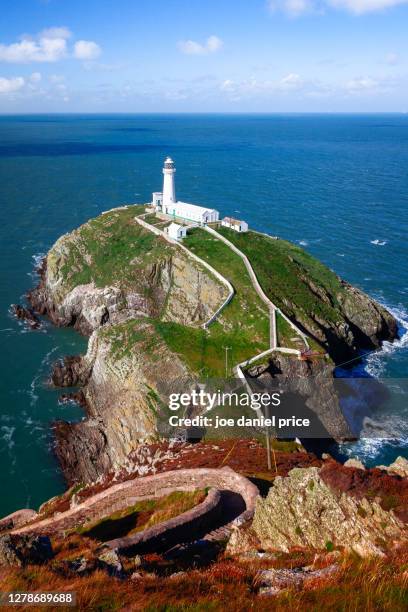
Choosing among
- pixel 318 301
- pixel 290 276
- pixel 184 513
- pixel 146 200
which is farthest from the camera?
pixel 146 200

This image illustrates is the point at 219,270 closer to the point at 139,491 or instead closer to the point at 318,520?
the point at 139,491

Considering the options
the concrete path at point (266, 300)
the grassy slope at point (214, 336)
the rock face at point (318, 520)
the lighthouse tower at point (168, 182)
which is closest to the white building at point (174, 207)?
the lighthouse tower at point (168, 182)

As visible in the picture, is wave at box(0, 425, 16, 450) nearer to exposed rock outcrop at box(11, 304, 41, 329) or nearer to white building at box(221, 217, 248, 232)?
exposed rock outcrop at box(11, 304, 41, 329)

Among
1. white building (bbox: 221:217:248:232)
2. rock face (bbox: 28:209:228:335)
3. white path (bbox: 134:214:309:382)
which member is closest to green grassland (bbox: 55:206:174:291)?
rock face (bbox: 28:209:228:335)

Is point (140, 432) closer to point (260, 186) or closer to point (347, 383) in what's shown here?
point (347, 383)

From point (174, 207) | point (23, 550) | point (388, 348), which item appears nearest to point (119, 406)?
point (23, 550)

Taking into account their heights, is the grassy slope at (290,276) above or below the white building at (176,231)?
below

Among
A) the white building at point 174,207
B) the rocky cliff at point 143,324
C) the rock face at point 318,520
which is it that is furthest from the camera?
the white building at point 174,207

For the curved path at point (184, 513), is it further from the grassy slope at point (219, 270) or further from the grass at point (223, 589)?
the grassy slope at point (219, 270)
